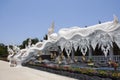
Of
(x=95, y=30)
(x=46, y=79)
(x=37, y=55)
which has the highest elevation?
(x=95, y=30)

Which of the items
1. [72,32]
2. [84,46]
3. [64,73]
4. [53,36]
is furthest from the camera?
[53,36]

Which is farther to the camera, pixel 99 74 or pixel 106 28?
pixel 106 28

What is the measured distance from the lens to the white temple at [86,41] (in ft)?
58.2

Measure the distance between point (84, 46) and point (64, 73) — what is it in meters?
5.86

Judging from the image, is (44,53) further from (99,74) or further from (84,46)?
(99,74)

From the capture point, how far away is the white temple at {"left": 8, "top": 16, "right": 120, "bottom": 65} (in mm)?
17741

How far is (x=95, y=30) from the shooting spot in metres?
19.1

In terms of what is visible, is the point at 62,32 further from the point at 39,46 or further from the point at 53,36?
the point at 39,46

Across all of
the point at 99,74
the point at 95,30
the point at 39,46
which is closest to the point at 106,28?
the point at 95,30

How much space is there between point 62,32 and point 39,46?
4.56 m

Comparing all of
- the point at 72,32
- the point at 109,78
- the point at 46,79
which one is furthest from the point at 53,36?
the point at 109,78

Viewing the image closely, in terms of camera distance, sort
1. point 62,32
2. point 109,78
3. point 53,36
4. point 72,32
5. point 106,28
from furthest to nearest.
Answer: point 53,36 → point 62,32 → point 72,32 → point 106,28 → point 109,78

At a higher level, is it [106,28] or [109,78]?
[106,28]

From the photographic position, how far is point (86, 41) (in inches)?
810
